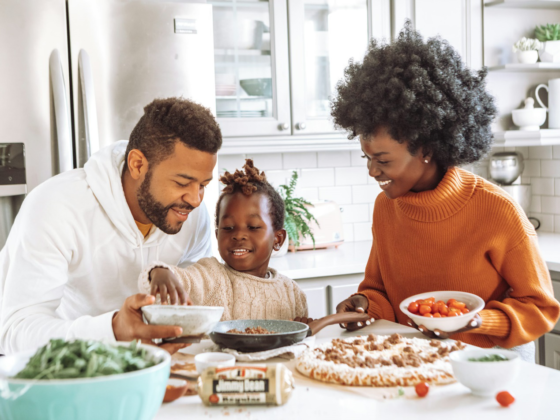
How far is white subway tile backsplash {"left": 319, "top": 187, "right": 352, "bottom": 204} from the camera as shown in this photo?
3.79 m

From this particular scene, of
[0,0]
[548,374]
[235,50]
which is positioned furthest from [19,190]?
[548,374]

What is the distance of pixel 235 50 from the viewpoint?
316 cm

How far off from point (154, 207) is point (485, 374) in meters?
1.02

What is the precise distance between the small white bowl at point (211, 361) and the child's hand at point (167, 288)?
0.69 ft

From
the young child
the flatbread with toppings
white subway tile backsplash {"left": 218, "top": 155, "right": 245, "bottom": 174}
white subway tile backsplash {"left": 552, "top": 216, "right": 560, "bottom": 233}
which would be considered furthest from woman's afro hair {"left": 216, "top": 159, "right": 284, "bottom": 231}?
white subway tile backsplash {"left": 552, "top": 216, "right": 560, "bottom": 233}

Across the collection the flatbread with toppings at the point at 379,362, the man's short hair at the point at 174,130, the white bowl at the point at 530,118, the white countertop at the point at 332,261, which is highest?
the white bowl at the point at 530,118

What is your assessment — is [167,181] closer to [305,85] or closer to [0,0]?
[0,0]

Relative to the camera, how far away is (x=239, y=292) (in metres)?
1.87

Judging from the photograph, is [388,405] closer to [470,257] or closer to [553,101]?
[470,257]

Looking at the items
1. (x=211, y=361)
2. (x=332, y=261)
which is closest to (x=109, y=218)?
(x=211, y=361)

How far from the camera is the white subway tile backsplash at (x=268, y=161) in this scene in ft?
11.9

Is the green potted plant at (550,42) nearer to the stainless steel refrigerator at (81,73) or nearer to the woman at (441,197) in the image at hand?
the woman at (441,197)

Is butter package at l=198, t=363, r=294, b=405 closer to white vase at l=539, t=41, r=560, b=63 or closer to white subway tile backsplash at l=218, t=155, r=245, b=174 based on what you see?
white subway tile backsplash at l=218, t=155, r=245, b=174

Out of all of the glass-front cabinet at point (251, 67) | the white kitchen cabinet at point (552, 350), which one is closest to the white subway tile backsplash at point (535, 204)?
the white kitchen cabinet at point (552, 350)
